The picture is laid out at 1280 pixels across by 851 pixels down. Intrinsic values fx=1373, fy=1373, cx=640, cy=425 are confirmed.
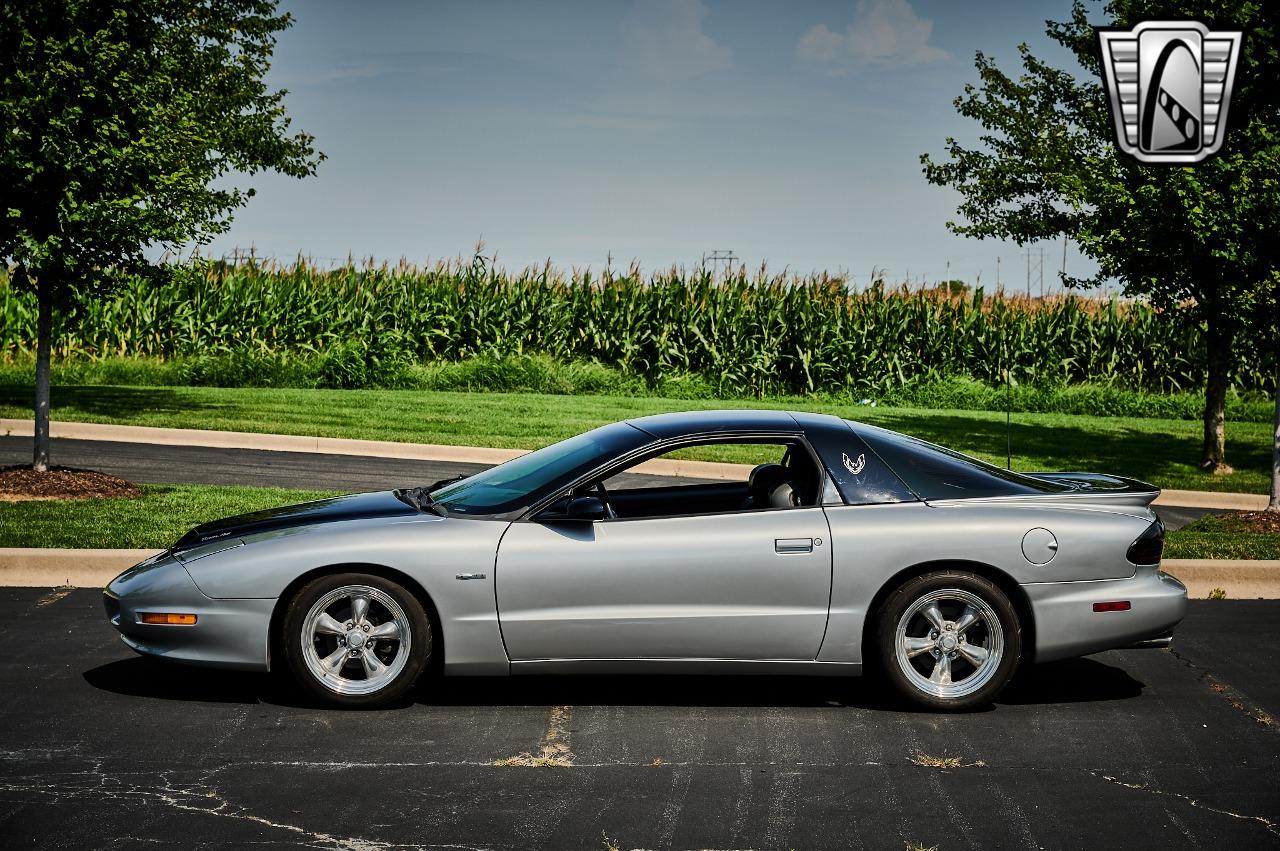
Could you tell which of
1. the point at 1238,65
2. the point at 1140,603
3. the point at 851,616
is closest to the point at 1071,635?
the point at 1140,603

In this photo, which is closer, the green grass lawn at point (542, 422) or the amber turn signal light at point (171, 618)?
the amber turn signal light at point (171, 618)

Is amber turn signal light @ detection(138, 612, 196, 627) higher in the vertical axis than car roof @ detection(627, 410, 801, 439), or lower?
lower

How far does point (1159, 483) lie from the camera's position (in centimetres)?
1639

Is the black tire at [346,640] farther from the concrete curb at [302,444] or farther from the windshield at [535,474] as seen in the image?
the concrete curb at [302,444]

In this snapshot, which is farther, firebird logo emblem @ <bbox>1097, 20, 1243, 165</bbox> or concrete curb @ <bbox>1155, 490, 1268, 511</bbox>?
concrete curb @ <bbox>1155, 490, 1268, 511</bbox>

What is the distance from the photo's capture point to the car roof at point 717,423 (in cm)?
668

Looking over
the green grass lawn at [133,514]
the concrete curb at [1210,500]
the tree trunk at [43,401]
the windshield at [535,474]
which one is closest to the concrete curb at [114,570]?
the green grass lawn at [133,514]

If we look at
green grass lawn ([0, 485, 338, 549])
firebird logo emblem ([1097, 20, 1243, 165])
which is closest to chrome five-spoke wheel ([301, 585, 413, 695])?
green grass lawn ([0, 485, 338, 549])

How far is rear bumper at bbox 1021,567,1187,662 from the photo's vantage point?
6.32 metres

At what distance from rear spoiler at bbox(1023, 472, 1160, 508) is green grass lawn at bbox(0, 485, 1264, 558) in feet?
10.5

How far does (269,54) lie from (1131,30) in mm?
14819

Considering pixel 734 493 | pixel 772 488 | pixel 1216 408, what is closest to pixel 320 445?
pixel 734 493

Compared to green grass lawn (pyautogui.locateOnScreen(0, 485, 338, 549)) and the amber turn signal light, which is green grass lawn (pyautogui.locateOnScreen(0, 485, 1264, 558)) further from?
the amber turn signal light

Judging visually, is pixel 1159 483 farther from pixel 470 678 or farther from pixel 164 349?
pixel 164 349
